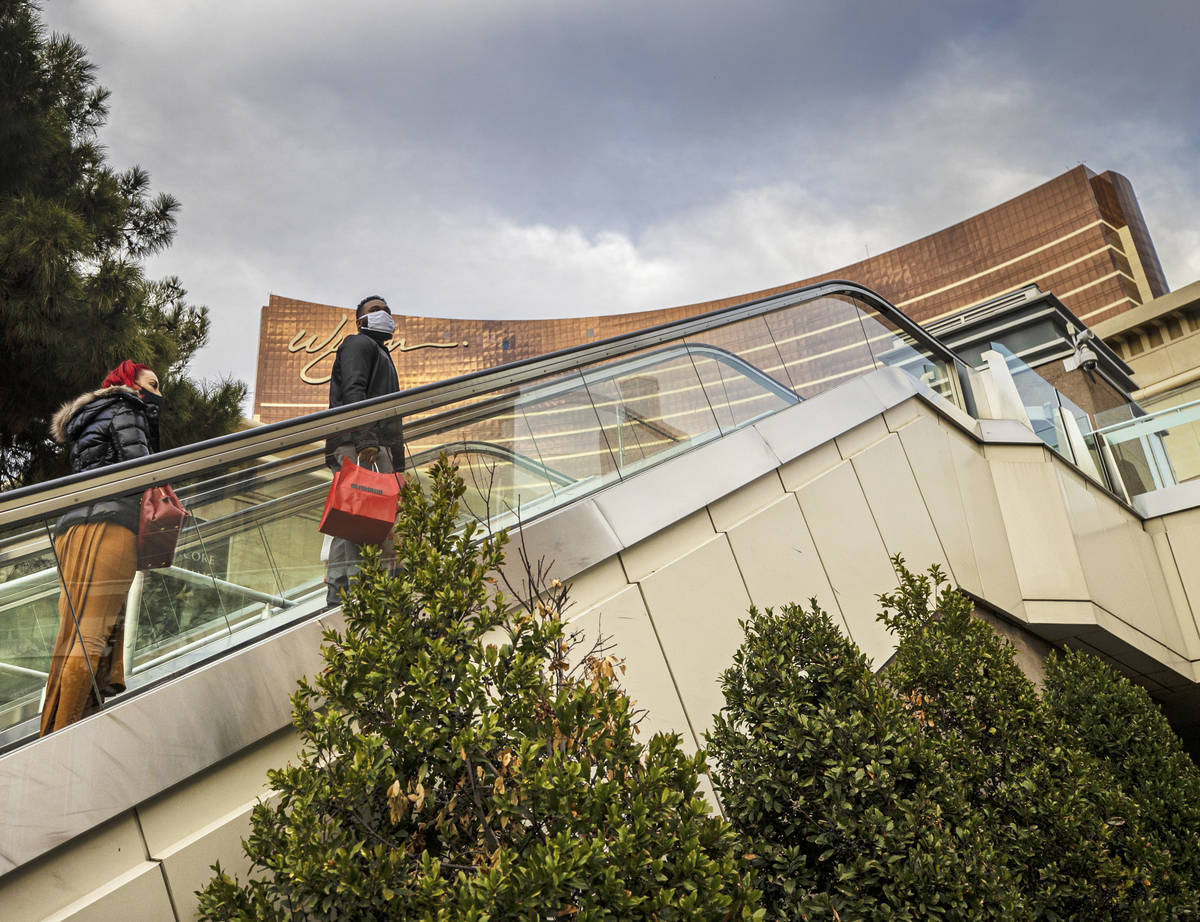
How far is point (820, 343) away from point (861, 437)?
146cm

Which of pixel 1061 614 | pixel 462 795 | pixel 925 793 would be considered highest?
pixel 462 795

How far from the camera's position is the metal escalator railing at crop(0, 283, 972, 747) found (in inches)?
130

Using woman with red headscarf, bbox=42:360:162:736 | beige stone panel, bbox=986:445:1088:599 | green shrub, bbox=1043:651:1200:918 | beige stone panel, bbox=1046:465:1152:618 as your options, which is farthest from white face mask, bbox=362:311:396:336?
beige stone panel, bbox=1046:465:1152:618

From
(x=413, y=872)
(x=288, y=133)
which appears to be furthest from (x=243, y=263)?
(x=413, y=872)

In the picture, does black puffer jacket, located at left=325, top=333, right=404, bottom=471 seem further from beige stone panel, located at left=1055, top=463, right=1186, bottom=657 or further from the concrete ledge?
beige stone panel, located at left=1055, top=463, right=1186, bottom=657

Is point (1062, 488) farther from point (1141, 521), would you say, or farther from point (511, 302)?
point (511, 302)

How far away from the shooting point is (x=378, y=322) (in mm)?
5449

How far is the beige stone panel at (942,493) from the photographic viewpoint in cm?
772

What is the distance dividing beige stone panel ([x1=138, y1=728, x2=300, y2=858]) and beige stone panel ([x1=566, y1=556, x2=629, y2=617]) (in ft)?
5.28

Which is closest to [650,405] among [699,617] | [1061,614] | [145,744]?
[699,617]

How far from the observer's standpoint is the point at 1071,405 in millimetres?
10859

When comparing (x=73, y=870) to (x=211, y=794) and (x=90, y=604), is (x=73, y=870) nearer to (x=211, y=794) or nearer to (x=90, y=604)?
(x=211, y=794)

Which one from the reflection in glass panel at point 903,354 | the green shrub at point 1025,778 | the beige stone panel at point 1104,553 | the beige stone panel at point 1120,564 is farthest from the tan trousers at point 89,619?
the beige stone panel at point 1120,564

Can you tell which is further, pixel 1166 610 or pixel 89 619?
pixel 1166 610
